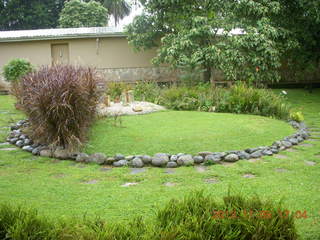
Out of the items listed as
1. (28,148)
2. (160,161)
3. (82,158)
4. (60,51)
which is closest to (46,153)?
(28,148)

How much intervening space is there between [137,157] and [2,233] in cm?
283

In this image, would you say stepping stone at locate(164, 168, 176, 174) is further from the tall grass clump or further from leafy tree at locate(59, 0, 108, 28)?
leafy tree at locate(59, 0, 108, 28)

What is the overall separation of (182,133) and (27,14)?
91.0ft

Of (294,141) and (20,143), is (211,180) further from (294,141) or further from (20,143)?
(20,143)

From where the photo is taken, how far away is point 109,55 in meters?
17.0

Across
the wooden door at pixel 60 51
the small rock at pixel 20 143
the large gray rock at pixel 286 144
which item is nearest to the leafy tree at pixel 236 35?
the wooden door at pixel 60 51

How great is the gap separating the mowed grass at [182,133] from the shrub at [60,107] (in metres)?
0.42

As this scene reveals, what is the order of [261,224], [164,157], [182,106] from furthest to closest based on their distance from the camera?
[182,106] < [164,157] < [261,224]

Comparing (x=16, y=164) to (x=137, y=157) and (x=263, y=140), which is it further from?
(x=263, y=140)

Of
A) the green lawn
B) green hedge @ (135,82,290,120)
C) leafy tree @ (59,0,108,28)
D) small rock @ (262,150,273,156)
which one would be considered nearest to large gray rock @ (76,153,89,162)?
the green lawn

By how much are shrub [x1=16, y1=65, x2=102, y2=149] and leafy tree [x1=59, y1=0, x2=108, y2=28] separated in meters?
21.4

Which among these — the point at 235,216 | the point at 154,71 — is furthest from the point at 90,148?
the point at 154,71

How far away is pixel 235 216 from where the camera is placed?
246 centimetres

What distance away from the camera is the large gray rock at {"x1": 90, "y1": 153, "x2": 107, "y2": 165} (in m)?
5.20
